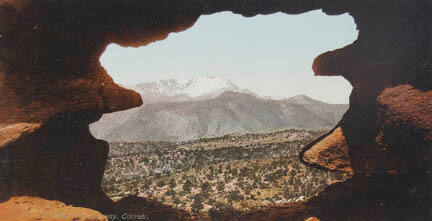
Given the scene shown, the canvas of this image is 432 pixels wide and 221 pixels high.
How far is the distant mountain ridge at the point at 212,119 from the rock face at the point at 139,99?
6697 centimetres

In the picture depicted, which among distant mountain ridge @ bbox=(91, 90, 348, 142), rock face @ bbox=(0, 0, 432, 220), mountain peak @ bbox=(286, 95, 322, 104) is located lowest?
mountain peak @ bbox=(286, 95, 322, 104)

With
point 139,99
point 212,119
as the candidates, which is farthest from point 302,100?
point 139,99

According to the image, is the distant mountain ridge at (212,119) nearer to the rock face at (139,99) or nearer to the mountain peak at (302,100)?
the mountain peak at (302,100)

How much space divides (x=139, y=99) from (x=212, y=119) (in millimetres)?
74831

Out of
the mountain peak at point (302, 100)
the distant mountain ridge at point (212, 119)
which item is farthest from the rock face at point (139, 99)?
the mountain peak at point (302, 100)

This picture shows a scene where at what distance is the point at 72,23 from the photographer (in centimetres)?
524

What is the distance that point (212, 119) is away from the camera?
81562 millimetres

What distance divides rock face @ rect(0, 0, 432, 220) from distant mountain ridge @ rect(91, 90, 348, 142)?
67.0 meters

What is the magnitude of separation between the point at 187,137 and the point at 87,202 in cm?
7127

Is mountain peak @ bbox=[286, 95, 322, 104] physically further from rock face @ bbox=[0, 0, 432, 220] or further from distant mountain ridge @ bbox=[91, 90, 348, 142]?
rock face @ bbox=[0, 0, 432, 220]

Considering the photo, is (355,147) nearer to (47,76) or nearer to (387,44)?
(387,44)

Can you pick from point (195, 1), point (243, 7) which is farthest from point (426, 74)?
point (195, 1)

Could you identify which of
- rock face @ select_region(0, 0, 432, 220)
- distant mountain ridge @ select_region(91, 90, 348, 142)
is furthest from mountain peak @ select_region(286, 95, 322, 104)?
rock face @ select_region(0, 0, 432, 220)

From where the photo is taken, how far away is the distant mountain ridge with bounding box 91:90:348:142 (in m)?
78.3
